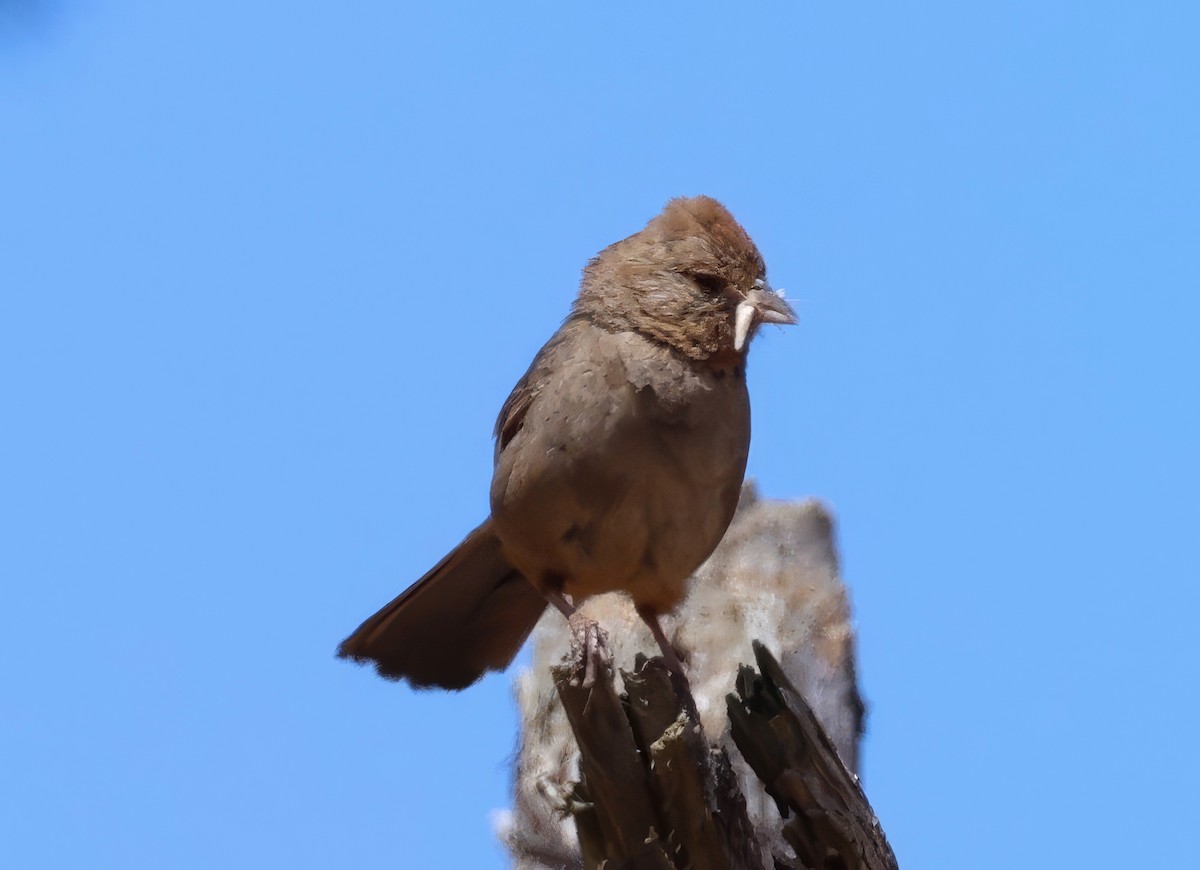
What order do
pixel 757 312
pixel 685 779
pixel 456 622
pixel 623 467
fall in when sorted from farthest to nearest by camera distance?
pixel 456 622, pixel 757 312, pixel 623 467, pixel 685 779

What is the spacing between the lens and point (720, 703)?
533 centimetres

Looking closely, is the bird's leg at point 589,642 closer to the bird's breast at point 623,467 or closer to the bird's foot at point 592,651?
the bird's foot at point 592,651

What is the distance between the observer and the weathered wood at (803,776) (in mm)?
3658

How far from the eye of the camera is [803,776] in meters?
3.70

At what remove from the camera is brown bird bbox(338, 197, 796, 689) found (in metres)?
4.05

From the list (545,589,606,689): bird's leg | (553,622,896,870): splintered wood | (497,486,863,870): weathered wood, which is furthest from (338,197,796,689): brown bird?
(497,486,863,870): weathered wood

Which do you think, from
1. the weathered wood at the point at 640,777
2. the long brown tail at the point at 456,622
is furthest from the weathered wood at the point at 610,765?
the long brown tail at the point at 456,622

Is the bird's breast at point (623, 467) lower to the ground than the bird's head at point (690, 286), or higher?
lower

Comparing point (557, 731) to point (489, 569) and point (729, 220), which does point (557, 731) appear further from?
point (729, 220)

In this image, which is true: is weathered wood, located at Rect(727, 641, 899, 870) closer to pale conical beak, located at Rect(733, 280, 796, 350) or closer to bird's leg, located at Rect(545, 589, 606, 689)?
bird's leg, located at Rect(545, 589, 606, 689)

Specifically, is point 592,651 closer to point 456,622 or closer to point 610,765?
point 610,765

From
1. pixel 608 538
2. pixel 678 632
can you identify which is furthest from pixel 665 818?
pixel 678 632

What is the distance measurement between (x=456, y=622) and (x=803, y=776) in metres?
1.46

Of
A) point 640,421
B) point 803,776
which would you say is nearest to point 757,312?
point 640,421
